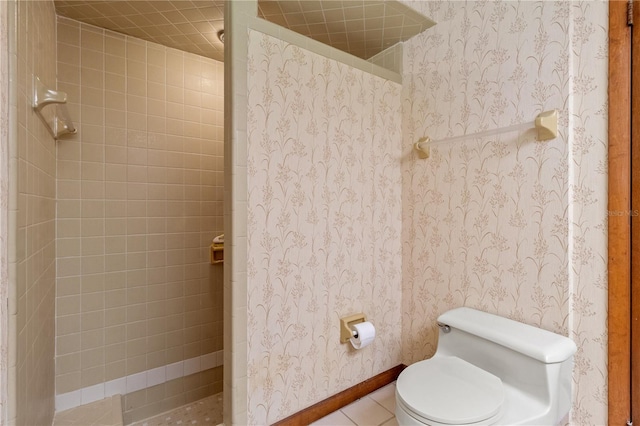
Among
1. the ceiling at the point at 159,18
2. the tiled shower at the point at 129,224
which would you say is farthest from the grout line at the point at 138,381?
the ceiling at the point at 159,18

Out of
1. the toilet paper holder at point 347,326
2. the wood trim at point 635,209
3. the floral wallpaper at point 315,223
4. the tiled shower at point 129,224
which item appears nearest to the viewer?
the wood trim at point 635,209

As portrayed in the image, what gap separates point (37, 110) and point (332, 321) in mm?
1513

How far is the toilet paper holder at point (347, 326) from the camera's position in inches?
58.0

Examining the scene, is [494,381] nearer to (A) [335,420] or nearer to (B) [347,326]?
(B) [347,326]

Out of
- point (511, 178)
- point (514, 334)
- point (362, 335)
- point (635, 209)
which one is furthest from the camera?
point (362, 335)

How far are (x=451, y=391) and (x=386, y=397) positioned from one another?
2.09 ft

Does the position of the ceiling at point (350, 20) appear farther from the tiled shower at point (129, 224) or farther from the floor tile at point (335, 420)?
the floor tile at point (335, 420)

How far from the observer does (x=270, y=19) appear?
1539mm

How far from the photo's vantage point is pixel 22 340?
3.19 feet

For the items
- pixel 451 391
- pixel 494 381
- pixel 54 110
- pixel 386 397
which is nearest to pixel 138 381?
pixel 386 397

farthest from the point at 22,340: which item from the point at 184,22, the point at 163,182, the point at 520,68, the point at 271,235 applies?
the point at 520,68

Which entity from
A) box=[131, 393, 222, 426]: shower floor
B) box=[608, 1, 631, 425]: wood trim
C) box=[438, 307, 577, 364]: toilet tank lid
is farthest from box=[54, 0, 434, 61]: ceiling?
box=[131, 393, 222, 426]: shower floor

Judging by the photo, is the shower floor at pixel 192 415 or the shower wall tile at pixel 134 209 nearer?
the shower wall tile at pixel 134 209

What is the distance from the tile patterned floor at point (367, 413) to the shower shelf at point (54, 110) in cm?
175
